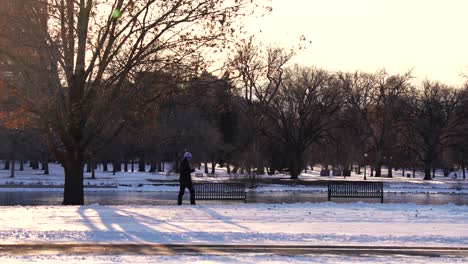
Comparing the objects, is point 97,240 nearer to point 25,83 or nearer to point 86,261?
point 86,261

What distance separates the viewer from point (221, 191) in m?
30.5

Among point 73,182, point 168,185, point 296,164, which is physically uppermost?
point 296,164

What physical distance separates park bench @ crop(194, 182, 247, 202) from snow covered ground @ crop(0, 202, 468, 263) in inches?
318

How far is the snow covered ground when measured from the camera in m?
12.1

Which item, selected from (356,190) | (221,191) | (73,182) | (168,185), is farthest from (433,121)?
(73,182)

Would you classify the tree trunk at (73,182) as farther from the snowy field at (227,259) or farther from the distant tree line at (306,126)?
the distant tree line at (306,126)

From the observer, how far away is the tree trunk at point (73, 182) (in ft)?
86.5

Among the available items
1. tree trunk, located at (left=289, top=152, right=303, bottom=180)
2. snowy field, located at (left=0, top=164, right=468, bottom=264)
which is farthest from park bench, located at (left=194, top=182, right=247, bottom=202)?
tree trunk, located at (left=289, top=152, right=303, bottom=180)

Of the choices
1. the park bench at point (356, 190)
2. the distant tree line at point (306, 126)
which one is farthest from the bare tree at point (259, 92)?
the park bench at point (356, 190)

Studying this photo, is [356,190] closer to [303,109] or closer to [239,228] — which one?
[239,228]

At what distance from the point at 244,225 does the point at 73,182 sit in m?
11.6

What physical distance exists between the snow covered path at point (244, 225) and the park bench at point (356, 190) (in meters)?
8.01

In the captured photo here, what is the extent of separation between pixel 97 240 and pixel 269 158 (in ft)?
216

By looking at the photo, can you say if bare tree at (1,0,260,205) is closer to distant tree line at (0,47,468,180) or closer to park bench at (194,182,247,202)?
park bench at (194,182,247,202)
